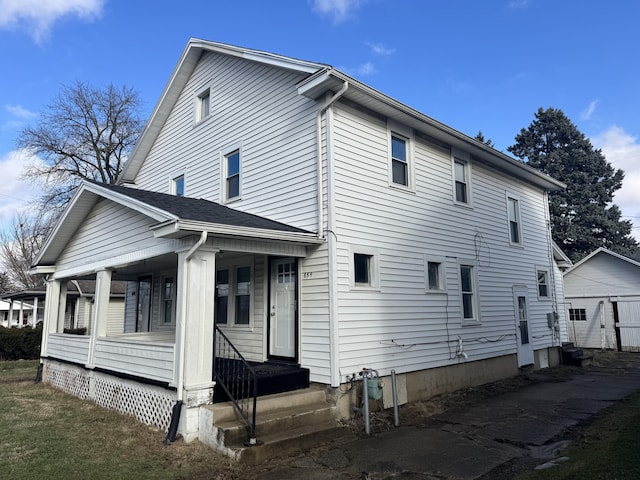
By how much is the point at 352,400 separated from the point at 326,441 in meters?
1.14

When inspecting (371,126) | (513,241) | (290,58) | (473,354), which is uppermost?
(290,58)

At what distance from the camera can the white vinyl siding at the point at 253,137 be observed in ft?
29.1

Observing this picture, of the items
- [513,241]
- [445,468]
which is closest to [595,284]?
[513,241]

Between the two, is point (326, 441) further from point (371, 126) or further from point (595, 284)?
point (595, 284)

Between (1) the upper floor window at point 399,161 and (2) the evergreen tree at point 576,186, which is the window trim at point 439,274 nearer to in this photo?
(1) the upper floor window at point 399,161

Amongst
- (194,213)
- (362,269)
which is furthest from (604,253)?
(194,213)

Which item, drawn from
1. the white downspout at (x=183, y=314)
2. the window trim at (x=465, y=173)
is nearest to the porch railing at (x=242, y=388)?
the white downspout at (x=183, y=314)

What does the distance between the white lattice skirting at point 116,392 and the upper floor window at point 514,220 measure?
11.0 m

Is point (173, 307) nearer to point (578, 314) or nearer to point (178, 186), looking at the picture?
point (178, 186)

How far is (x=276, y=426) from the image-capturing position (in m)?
6.52

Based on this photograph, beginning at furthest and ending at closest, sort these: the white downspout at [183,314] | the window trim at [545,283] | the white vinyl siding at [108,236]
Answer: the window trim at [545,283] < the white vinyl siding at [108,236] < the white downspout at [183,314]

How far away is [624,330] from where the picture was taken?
63.1 feet

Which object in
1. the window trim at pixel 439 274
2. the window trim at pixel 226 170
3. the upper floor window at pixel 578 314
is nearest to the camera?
the window trim at pixel 439 274

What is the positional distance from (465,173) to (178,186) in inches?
325
